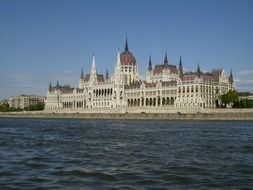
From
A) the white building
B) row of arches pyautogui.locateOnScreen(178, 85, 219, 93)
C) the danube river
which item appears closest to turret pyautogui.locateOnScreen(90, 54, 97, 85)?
the white building

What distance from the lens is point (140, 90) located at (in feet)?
430

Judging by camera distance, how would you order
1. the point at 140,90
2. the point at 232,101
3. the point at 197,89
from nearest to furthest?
A: the point at 232,101, the point at 197,89, the point at 140,90

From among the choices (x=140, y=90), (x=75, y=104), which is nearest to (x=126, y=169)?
(x=140, y=90)

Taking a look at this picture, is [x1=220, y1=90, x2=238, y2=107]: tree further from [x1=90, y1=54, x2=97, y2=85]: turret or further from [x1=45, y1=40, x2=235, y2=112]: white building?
[x1=90, y1=54, x2=97, y2=85]: turret

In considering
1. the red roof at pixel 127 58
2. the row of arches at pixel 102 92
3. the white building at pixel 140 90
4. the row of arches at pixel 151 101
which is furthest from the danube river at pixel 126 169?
the red roof at pixel 127 58

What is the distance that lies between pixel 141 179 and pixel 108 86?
12951cm

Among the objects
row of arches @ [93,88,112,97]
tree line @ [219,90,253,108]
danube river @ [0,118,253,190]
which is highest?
row of arches @ [93,88,112,97]

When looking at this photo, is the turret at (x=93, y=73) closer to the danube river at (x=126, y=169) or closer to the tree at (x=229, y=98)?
the tree at (x=229, y=98)

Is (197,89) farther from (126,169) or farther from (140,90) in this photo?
(126,169)

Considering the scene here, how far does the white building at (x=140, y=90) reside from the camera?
113m

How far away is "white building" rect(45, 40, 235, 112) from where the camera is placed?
371 ft

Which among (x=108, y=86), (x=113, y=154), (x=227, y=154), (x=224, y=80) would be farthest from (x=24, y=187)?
(x=108, y=86)

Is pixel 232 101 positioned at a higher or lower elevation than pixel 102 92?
lower

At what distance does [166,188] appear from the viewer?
1256 centimetres
